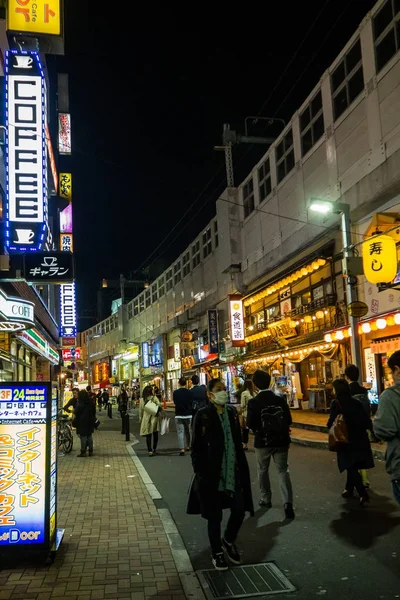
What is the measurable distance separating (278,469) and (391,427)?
2.90 meters

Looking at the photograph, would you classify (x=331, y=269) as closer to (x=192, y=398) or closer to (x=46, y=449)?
(x=192, y=398)

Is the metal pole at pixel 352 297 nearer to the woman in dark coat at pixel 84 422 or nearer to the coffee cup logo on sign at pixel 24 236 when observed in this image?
the woman in dark coat at pixel 84 422

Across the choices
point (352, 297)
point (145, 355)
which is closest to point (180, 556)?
point (352, 297)

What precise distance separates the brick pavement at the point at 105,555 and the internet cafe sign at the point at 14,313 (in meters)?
4.21

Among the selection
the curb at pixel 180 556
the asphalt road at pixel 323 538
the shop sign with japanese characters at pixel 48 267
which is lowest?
the asphalt road at pixel 323 538

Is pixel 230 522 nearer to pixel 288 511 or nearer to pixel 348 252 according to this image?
pixel 288 511

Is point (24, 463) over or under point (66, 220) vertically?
under

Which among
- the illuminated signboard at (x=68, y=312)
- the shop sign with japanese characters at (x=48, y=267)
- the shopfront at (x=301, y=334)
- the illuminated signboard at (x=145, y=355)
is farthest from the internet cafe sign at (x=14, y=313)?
the illuminated signboard at (x=145, y=355)

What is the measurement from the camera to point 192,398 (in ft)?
43.4

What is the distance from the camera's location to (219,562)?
198 inches

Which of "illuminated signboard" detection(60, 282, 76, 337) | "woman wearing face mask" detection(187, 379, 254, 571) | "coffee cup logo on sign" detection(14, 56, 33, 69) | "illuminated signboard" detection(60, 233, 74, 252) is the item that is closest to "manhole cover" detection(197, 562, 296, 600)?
"woman wearing face mask" detection(187, 379, 254, 571)

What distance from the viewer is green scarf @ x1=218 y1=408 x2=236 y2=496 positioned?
5086 mm

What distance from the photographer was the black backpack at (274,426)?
6.81m

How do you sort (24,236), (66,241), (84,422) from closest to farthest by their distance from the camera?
(24,236), (84,422), (66,241)
